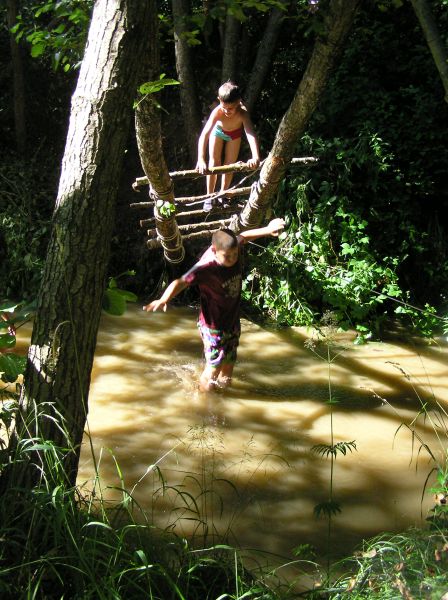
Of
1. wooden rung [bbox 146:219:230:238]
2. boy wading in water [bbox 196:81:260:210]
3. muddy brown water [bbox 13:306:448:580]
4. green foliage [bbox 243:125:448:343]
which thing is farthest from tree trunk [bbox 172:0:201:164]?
muddy brown water [bbox 13:306:448:580]

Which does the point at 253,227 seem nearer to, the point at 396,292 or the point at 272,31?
the point at 396,292

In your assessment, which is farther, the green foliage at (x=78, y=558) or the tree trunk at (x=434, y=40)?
the tree trunk at (x=434, y=40)

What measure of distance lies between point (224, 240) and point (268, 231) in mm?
353

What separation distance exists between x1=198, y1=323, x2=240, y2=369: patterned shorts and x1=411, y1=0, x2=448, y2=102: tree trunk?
2.80 m

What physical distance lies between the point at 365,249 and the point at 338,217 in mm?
558

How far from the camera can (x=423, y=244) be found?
832cm

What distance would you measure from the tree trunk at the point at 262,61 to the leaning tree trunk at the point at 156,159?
3329mm

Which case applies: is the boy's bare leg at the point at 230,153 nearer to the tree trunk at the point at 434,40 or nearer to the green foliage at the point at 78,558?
the tree trunk at the point at 434,40

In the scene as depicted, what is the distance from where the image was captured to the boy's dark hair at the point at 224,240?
5648 mm

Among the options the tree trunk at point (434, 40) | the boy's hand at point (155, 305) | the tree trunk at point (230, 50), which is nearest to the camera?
the tree trunk at point (434, 40)

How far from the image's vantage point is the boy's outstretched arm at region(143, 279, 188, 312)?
205 inches

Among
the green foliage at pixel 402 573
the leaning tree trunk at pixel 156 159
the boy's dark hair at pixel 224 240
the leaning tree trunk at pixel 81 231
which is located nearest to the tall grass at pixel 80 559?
the leaning tree trunk at pixel 81 231

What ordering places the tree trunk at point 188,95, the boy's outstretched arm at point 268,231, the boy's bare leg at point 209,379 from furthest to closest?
1. the tree trunk at point 188,95
2. the boy's bare leg at point 209,379
3. the boy's outstretched arm at point 268,231

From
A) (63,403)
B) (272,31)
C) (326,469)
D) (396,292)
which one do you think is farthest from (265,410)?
(272,31)
